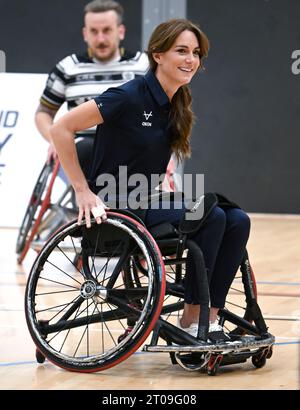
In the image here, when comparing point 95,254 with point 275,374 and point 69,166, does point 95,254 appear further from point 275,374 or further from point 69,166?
point 275,374

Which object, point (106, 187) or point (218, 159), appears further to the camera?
point (218, 159)

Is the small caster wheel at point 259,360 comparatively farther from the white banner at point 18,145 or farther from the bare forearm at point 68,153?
the white banner at point 18,145

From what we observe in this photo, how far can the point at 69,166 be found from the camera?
9.11 ft

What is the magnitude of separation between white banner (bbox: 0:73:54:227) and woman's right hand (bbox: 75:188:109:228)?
3960 millimetres

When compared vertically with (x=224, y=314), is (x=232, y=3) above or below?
above

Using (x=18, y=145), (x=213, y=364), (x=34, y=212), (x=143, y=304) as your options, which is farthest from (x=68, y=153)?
(x=18, y=145)

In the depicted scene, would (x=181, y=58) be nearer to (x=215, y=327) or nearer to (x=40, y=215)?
(x=215, y=327)

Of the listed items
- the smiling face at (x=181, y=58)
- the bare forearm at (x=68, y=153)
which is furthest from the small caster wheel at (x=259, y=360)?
the smiling face at (x=181, y=58)

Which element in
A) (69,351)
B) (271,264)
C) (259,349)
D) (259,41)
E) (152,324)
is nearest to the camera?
(152,324)

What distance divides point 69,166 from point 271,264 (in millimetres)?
2644

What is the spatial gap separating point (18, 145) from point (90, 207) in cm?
412

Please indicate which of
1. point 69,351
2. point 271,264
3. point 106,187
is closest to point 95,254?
point 106,187

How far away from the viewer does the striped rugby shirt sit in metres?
5.01

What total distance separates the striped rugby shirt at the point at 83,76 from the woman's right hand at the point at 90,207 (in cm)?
231
